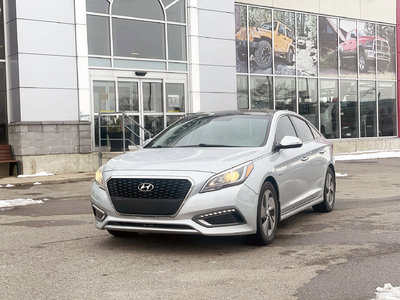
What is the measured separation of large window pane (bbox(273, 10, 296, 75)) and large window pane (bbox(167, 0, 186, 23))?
5109mm

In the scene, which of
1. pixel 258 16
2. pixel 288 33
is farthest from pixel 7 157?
pixel 288 33

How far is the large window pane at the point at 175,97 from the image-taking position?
19.2m

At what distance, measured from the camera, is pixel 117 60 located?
18.1m

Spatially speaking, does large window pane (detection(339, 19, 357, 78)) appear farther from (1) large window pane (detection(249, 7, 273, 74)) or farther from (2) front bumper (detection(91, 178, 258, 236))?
(2) front bumper (detection(91, 178, 258, 236))

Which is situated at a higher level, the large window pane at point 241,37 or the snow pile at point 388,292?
the large window pane at point 241,37

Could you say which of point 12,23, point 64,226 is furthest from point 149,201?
point 12,23

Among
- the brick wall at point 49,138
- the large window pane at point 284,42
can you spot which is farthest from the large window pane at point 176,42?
the large window pane at point 284,42

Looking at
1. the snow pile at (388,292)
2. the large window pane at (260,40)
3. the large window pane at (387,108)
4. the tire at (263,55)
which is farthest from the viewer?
the large window pane at (387,108)

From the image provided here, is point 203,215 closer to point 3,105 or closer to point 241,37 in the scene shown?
point 3,105

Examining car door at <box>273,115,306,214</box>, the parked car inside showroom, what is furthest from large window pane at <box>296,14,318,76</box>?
the parked car inside showroom

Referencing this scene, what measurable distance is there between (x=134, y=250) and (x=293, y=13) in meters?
19.4

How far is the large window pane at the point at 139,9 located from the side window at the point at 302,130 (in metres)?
11.0

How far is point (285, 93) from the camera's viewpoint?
23438 millimetres

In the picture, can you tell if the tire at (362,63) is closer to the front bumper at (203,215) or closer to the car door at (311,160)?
the car door at (311,160)
